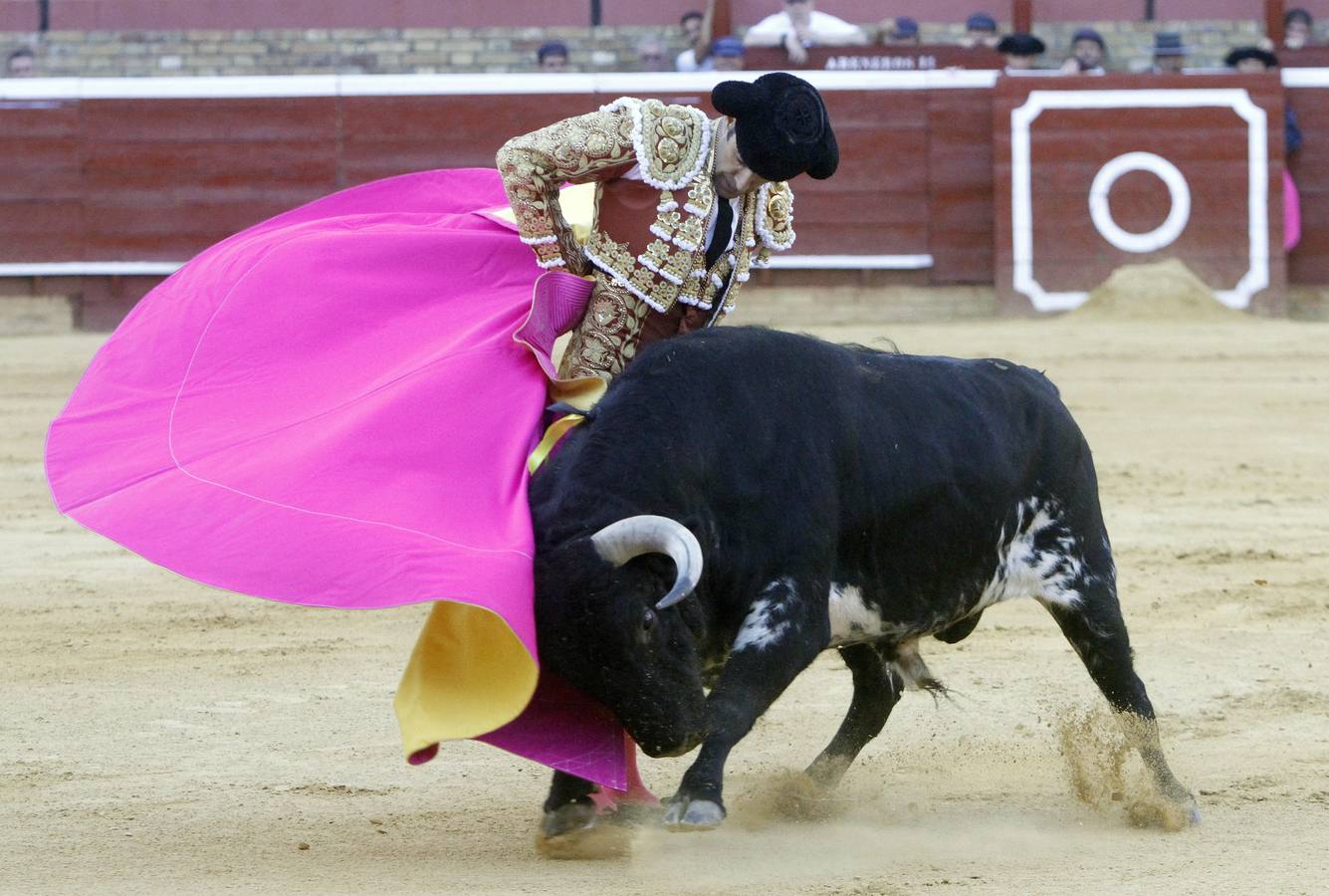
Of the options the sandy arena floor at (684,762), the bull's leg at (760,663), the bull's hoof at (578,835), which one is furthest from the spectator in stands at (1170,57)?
the bull's hoof at (578,835)

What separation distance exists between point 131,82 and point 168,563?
24.0 feet

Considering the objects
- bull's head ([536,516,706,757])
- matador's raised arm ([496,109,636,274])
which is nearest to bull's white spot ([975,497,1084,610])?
bull's head ([536,516,706,757])

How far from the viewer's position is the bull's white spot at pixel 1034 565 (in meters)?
3.17

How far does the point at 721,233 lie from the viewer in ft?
10.2

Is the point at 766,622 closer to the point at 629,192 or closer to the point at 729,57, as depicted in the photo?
the point at 629,192

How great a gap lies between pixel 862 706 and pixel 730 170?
3.17 ft

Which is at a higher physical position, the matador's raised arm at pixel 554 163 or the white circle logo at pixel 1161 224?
the matador's raised arm at pixel 554 163

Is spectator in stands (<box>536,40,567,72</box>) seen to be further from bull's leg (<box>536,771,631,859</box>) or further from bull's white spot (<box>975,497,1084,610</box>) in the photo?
bull's leg (<box>536,771,631,859</box>)

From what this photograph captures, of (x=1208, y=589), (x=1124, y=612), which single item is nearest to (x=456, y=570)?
(x=1124, y=612)

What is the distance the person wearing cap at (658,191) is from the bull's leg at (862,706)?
68 cm

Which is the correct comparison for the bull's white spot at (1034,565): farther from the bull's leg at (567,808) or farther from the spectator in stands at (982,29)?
the spectator in stands at (982,29)

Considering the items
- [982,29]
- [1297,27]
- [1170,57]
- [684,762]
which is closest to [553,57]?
[982,29]

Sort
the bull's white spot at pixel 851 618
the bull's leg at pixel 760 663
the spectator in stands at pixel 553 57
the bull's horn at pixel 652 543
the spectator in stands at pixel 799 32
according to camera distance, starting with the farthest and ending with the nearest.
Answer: the spectator in stands at pixel 553 57 < the spectator in stands at pixel 799 32 < the bull's white spot at pixel 851 618 < the bull's leg at pixel 760 663 < the bull's horn at pixel 652 543

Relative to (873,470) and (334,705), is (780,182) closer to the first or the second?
(873,470)
